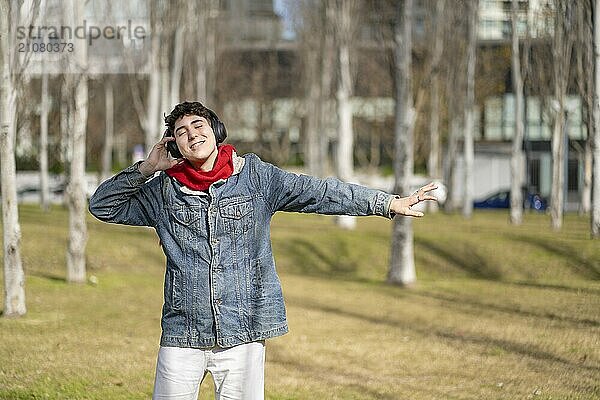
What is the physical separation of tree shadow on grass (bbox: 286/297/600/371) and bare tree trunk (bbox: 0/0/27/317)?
447 centimetres

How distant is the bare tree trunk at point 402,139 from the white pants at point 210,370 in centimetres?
1362

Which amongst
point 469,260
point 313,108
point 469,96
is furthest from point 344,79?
point 313,108

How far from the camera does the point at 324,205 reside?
521 centimetres

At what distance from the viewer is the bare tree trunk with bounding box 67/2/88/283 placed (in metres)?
17.0

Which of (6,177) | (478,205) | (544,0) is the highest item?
(544,0)

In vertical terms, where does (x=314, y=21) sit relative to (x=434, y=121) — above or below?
above

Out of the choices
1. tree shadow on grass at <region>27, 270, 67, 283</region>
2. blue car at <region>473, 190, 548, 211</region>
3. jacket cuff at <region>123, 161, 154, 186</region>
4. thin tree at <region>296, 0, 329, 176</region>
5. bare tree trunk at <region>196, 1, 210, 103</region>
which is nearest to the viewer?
jacket cuff at <region>123, 161, 154, 186</region>

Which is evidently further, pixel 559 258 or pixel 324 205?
pixel 559 258

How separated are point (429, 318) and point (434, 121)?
106 feet

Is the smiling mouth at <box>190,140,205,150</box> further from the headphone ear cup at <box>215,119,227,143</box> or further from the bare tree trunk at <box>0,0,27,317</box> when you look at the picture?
the bare tree trunk at <box>0,0,27,317</box>

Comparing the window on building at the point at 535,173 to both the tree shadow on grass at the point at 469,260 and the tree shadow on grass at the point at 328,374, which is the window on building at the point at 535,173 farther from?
the tree shadow on grass at the point at 328,374

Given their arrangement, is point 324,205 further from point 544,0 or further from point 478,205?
point 478,205

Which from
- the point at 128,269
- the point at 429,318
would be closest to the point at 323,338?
the point at 429,318

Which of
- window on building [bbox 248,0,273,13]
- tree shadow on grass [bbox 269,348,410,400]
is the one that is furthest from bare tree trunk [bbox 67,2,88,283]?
window on building [bbox 248,0,273,13]
